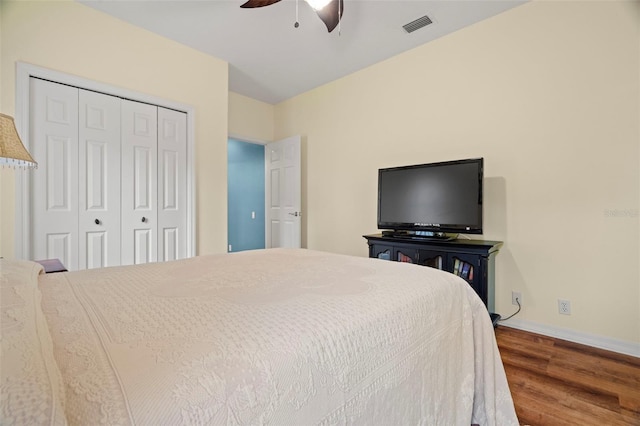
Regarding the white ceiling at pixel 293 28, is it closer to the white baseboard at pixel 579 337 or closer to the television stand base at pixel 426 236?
the television stand base at pixel 426 236

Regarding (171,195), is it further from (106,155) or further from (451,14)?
(451,14)

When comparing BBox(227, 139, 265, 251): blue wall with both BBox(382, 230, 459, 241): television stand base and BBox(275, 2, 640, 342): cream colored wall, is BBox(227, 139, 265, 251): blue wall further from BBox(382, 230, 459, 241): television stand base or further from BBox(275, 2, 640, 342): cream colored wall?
BBox(382, 230, 459, 241): television stand base

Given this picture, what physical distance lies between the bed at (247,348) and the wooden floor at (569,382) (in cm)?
58

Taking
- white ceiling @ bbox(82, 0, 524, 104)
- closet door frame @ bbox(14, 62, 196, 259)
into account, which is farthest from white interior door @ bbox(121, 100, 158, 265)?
white ceiling @ bbox(82, 0, 524, 104)

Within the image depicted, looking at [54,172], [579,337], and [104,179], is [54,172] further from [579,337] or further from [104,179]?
[579,337]

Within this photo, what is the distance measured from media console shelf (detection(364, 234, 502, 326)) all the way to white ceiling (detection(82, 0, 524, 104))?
202 centimetres

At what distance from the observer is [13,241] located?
2223mm

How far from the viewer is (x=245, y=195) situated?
545 centimetres

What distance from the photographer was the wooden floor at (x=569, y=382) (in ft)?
4.74

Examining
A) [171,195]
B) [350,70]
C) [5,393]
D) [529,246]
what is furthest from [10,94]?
[529,246]

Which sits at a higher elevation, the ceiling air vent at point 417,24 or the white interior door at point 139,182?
the ceiling air vent at point 417,24

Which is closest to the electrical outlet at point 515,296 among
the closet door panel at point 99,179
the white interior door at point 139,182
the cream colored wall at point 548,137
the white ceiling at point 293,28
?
the cream colored wall at point 548,137

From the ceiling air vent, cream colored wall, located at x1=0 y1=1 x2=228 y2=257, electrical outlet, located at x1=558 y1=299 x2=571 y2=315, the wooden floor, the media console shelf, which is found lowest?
the wooden floor

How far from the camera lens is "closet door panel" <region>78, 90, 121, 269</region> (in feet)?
8.42
